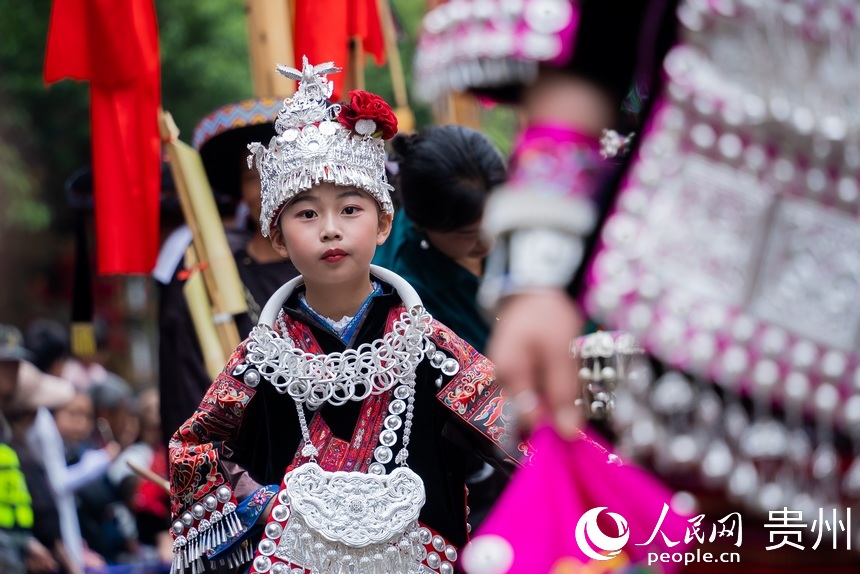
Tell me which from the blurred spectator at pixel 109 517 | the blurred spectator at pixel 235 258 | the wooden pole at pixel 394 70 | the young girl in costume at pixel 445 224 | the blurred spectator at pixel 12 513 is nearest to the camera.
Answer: the young girl in costume at pixel 445 224

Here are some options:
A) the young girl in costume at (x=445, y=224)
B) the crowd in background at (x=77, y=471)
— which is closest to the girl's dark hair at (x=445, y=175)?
the young girl in costume at (x=445, y=224)

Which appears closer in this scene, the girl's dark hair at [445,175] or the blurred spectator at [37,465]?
the girl's dark hair at [445,175]

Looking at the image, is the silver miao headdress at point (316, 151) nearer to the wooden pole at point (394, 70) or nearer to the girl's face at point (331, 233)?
the girl's face at point (331, 233)

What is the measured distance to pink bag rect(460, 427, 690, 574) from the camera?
67.0 inches

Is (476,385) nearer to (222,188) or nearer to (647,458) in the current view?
(647,458)

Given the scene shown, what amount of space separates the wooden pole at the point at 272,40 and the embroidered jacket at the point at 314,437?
210 cm

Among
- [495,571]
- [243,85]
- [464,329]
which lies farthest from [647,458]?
[243,85]

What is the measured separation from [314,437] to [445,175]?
1633 mm

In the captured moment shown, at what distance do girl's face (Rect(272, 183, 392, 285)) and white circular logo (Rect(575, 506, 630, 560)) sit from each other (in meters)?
1.70

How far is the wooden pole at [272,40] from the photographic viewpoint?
5477 millimetres

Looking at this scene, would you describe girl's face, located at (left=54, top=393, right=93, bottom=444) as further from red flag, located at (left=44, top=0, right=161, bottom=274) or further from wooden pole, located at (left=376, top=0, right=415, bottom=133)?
red flag, located at (left=44, top=0, right=161, bottom=274)

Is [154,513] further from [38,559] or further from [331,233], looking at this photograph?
[331,233]

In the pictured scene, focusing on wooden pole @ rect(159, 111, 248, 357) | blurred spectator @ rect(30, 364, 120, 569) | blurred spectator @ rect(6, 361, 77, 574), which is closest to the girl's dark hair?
wooden pole @ rect(159, 111, 248, 357)

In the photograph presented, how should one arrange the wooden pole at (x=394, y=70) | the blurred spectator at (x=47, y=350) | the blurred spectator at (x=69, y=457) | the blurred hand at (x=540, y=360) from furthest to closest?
the blurred spectator at (x=47, y=350) → the blurred spectator at (x=69, y=457) → the wooden pole at (x=394, y=70) → the blurred hand at (x=540, y=360)
